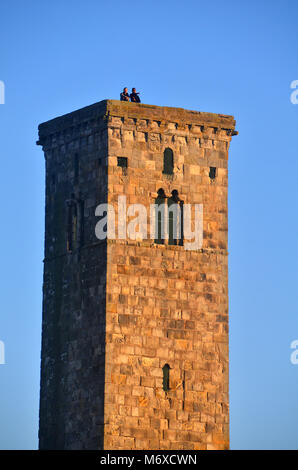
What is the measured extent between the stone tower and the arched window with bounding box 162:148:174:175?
4cm

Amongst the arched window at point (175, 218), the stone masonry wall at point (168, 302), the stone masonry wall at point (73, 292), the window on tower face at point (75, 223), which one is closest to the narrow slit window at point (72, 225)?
the window on tower face at point (75, 223)

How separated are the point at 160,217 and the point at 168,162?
2033mm

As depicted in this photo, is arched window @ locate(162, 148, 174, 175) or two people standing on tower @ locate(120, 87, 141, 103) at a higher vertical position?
two people standing on tower @ locate(120, 87, 141, 103)

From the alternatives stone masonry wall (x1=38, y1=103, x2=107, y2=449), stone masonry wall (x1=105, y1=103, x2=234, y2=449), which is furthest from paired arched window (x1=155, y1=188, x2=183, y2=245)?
stone masonry wall (x1=38, y1=103, x2=107, y2=449)

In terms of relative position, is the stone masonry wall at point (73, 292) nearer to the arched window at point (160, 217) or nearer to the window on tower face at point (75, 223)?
the window on tower face at point (75, 223)

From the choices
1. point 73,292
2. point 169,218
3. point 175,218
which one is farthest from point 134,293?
point 175,218

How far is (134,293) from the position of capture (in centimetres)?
10706

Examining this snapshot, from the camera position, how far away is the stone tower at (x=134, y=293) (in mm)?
106500

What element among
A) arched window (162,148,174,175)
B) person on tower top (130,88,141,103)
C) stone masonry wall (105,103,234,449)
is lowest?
stone masonry wall (105,103,234,449)

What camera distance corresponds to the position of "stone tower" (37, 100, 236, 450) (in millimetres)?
106500

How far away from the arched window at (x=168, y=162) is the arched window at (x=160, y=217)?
74 cm

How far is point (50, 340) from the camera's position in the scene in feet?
360

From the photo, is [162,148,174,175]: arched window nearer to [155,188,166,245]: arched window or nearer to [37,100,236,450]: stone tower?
[37,100,236,450]: stone tower
